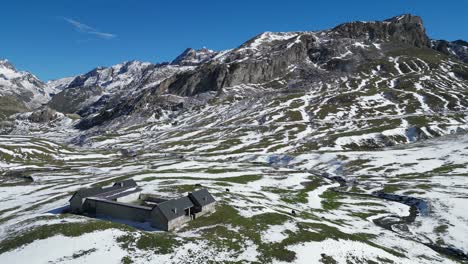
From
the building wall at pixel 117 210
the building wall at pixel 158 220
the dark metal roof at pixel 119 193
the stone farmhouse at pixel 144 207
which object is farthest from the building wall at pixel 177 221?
the dark metal roof at pixel 119 193

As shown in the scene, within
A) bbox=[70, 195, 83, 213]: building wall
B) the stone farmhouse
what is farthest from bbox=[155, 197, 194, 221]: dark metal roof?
bbox=[70, 195, 83, 213]: building wall

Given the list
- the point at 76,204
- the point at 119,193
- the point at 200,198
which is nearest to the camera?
the point at 200,198

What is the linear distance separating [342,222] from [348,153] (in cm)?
8408

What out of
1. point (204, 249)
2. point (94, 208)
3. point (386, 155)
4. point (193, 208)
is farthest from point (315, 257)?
point (386, 155)

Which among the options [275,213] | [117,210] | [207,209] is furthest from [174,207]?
[275,213]

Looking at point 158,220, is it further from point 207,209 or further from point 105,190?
point 105,190

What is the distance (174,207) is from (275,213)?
20915 mm

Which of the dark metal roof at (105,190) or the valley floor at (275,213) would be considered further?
the dark metal roof at (105,190)

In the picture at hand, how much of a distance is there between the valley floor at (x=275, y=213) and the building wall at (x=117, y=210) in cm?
222

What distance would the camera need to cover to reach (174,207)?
6775 cm

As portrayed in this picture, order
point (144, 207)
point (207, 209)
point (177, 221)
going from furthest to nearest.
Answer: point (207, 209) < point (144, 207) < point (177, 221)

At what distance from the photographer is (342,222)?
8175 cm

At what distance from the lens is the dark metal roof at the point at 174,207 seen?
6569 cm

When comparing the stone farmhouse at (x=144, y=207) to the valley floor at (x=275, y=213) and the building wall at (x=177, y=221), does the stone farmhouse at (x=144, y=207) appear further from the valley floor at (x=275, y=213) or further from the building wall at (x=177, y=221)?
the valley floor at (x=275, y=213)
